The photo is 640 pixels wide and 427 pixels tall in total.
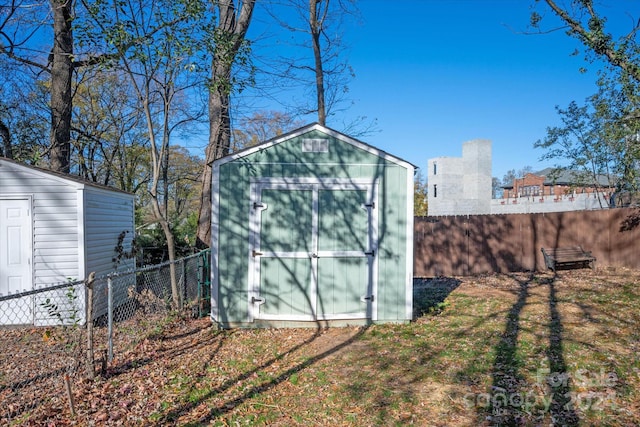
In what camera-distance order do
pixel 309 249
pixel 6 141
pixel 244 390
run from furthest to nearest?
pixel 6 141, pixel 309 249, pixel 244 390

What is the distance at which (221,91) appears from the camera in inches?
353

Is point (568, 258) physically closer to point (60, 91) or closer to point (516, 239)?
point (516, 239)

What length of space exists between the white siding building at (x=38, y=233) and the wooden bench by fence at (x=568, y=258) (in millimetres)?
11489

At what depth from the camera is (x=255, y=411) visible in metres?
3.66

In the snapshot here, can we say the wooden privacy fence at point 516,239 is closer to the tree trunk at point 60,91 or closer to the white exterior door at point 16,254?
the white exterior door at point 16,254

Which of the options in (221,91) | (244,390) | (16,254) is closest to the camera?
(244,390)

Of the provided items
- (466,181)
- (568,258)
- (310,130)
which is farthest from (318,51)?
(466,181)

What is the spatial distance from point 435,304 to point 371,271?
2.24m

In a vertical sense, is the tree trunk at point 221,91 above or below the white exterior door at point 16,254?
above

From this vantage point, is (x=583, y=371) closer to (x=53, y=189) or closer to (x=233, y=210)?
(x=233, y=210)

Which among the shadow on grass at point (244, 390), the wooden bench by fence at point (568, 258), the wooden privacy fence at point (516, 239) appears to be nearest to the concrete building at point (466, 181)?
the wooden privacy fence at point (516, 239)

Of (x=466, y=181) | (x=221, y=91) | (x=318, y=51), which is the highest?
(x=318, y=51)

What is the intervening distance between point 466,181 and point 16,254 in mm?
34068

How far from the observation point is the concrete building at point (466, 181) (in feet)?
115
